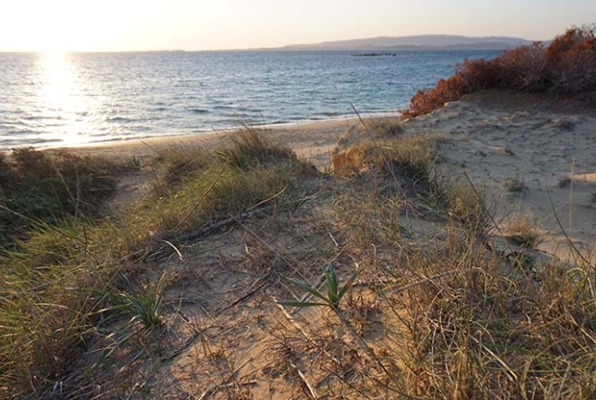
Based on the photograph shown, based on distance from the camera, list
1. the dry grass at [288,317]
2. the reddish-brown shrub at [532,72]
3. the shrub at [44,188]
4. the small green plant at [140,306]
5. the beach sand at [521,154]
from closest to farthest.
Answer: the dry grass at [288,317], the small green plant at [140,306], the shrub at [44,188], the beach sand at [521,154], the reddish-brown shrub at [532,72]

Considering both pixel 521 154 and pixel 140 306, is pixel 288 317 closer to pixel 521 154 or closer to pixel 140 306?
pixel 140 306

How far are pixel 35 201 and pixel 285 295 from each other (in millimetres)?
3755

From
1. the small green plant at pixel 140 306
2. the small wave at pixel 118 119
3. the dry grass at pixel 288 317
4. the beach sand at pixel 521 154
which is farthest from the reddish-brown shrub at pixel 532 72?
the small wave at pixel 118 119

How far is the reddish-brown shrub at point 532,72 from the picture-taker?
36.0ft

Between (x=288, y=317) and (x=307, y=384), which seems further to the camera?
(x=288, y=317)

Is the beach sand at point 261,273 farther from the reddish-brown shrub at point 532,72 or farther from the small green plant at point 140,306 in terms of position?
the reddish-brown shrub at point 532,72

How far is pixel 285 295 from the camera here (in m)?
2.35

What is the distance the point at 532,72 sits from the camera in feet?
37.7

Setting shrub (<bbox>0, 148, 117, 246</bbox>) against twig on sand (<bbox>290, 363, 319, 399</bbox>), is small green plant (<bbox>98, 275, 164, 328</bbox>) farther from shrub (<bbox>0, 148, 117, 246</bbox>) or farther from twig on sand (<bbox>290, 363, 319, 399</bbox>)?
shrub (<bbox>0, 148, 117, 246</bbox>)

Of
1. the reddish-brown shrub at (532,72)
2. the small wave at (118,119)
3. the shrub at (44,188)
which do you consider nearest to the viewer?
the shrub at (44,188)

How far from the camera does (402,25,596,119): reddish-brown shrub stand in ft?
36.0

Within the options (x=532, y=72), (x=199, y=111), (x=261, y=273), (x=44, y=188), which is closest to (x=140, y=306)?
(x=261, y=273)

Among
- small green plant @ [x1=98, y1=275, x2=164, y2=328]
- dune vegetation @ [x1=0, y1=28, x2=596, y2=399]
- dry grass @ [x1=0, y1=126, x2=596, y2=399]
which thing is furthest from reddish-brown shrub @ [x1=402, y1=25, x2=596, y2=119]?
small green plant @ [x1=98, y1=275, x2=164, y2=328]

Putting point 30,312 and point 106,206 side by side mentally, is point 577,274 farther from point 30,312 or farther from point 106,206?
point 106,206
